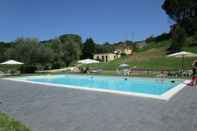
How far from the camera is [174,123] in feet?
17.0

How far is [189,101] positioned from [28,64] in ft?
82.5

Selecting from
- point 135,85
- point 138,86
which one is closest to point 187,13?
point 135,85

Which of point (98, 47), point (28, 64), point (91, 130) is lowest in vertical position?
point (91, 130)

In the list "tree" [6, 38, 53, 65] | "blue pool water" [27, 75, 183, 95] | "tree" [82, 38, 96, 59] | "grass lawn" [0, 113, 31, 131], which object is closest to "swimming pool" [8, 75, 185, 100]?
"blue pool water" [27, 75, 183, 95]

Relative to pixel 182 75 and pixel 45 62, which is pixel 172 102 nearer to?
pixel 182 75

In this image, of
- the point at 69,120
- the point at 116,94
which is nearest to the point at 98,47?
the point at 116,94

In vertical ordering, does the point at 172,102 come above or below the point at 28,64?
below

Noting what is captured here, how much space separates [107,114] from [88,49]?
49.0 m

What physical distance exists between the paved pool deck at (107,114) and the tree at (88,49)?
46.3 meters

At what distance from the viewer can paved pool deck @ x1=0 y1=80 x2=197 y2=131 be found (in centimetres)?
502

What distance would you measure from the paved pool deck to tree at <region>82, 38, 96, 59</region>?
46.3 metres

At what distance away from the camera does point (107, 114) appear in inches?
242

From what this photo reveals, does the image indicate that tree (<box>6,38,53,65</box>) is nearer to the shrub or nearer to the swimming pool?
the shrub

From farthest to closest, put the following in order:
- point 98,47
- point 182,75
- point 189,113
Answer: point 98,47 < point 182,75 < point 189,113
